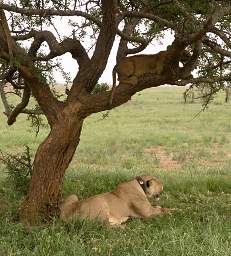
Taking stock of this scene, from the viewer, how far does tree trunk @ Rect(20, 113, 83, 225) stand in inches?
292

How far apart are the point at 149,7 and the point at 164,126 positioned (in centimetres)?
2326

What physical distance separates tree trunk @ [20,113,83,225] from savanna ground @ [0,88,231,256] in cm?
35

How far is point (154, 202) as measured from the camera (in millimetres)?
9586

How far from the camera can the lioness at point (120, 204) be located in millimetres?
7723

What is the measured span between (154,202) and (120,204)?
1.29 meters

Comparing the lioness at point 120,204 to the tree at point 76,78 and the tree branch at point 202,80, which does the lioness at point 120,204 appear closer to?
Answer: the tree at point 76,78

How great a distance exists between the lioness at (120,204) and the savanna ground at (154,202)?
371 millimetres

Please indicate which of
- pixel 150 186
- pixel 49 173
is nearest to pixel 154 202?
pixel 150 186

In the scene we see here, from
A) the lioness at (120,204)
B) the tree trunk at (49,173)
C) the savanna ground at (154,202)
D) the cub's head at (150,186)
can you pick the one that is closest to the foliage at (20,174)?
the savanna ground at (154,202)

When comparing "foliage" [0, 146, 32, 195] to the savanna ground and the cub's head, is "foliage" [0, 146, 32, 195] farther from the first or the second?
the cub's head

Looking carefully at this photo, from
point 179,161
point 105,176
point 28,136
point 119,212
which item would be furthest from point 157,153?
point 119,212

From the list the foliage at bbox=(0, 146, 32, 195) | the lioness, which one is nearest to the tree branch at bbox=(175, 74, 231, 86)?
the lioness

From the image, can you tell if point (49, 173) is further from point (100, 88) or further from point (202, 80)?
point (202, 80)

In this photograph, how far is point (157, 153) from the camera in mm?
21156
